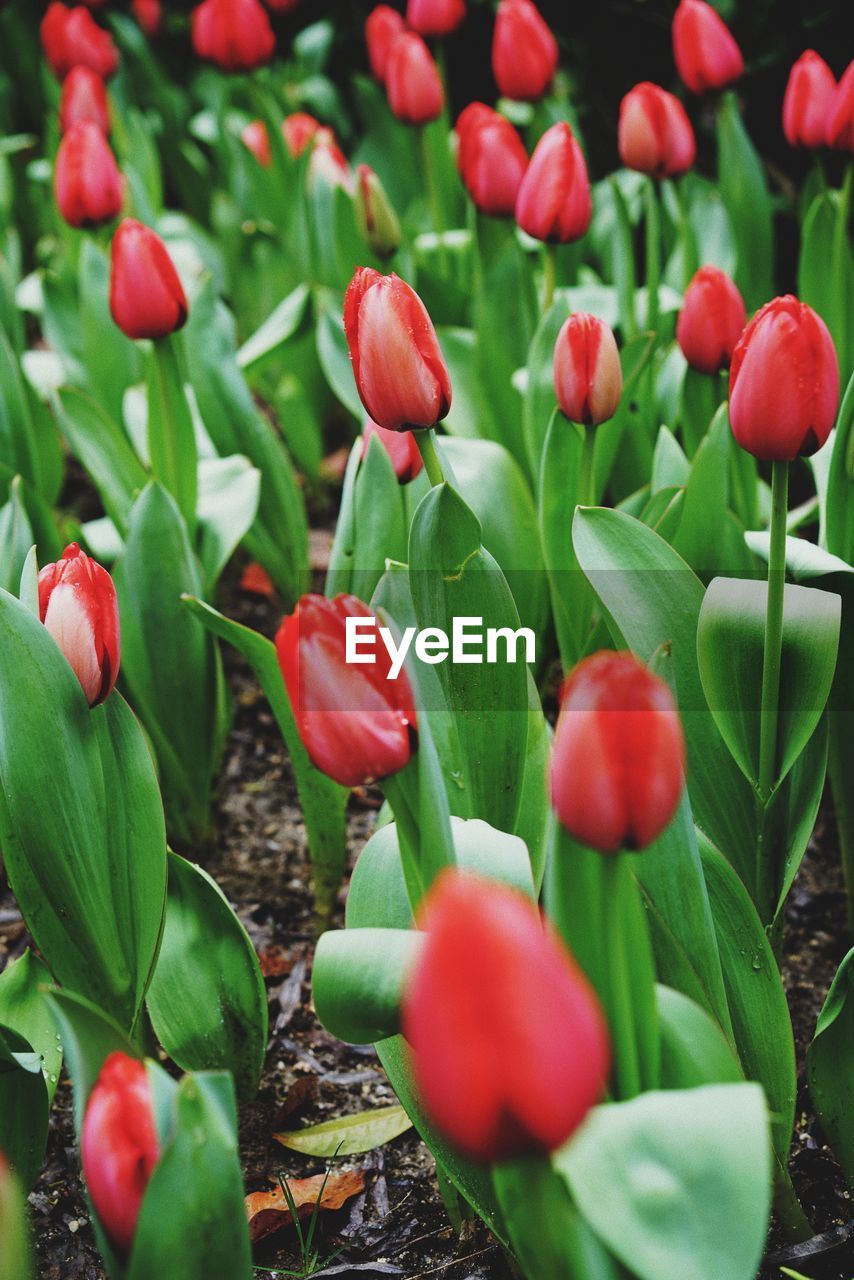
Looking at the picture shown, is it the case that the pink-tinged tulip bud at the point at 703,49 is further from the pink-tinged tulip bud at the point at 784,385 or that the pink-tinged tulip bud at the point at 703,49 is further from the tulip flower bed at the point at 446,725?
the pink-tinged tulip bud at the point at 784,385

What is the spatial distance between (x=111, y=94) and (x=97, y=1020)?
9.22 ft

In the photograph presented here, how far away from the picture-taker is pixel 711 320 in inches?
57.9

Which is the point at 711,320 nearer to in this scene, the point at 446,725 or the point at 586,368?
the point at 586,368

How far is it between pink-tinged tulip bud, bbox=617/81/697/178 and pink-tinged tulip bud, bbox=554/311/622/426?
63 cm

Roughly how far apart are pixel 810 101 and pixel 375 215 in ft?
2.03

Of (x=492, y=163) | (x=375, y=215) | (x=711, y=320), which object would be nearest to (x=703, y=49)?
(x=492, y=163)

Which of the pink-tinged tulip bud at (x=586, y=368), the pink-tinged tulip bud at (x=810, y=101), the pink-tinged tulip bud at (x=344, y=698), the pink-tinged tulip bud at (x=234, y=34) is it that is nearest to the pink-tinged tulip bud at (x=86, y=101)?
the pink-tinged tulip bud at (x=234, y=34)

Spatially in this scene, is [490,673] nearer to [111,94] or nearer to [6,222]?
[6,222]

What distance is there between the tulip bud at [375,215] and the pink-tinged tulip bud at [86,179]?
1.27 feet

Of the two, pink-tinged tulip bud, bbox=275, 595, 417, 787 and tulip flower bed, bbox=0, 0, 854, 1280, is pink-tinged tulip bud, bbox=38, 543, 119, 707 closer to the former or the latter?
tulip flower bed, bbox=0, 0, 854, 1280

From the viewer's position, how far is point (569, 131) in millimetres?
1542

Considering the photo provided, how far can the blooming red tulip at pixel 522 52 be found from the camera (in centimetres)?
204

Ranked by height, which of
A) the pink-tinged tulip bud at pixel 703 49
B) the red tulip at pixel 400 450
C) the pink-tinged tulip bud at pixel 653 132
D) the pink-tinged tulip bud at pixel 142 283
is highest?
the pink-tinged tulip bud at pixel 703 49

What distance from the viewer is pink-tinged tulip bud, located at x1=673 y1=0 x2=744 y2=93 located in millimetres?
1912
